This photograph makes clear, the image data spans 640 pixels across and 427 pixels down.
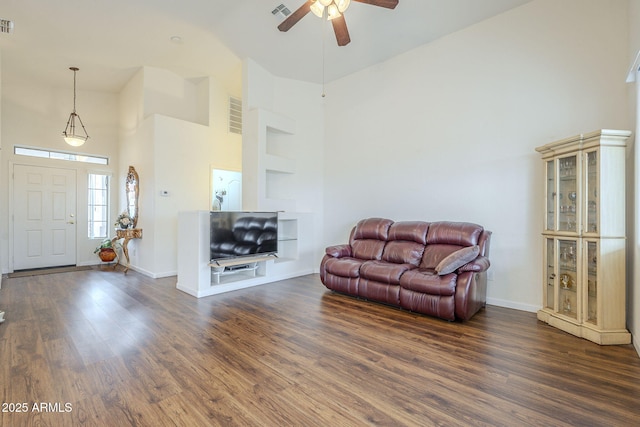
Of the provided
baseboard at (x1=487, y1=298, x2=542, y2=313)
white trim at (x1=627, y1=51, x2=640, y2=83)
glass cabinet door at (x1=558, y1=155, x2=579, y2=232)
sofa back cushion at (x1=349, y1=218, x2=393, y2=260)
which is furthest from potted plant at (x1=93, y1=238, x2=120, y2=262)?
white trim at (x1=627, y1=51, x2=640, y2=83)

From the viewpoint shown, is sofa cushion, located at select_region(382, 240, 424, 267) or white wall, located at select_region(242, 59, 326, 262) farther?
white wall, located at select_region(242, 59, 326, 262)

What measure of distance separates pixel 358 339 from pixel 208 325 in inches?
59.1

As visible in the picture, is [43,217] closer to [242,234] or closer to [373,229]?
[242,234]

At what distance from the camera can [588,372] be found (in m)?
2.12

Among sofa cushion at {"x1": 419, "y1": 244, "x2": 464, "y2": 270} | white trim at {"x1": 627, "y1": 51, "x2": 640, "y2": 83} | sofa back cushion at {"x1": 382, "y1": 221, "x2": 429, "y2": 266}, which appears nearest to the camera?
white trim at {"x1": 627, "y1": 51, "x2": 640, "y2": 83}

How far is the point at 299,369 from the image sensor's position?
2.16m

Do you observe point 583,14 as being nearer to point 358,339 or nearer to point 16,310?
point 358,339

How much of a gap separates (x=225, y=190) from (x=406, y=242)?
404cm

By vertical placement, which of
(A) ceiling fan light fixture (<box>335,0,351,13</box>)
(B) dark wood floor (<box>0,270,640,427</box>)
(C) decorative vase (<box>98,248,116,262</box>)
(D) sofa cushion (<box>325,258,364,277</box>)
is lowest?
(B) dark wood floor (<box>0,270,640,427</box>)

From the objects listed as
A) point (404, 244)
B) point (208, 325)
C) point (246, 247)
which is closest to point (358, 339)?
point (208, 325)

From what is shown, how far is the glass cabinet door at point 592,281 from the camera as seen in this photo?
2709 millimetres

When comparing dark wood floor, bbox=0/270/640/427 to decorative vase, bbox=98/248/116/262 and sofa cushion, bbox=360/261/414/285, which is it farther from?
decorative vase, bbox=98/248/116/262

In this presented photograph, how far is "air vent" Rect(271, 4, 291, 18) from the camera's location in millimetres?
3896

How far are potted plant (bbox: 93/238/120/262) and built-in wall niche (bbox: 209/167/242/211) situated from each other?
7.69 ft
